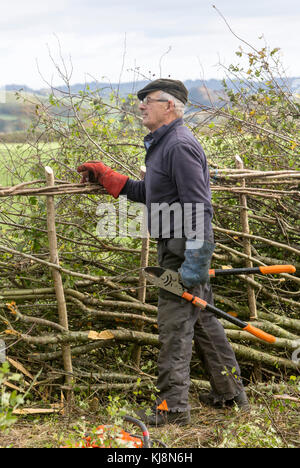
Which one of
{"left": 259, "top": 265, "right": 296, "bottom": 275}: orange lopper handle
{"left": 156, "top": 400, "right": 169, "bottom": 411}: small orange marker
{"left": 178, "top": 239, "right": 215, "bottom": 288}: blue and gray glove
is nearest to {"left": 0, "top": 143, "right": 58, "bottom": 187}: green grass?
{"left": 178, "top": 239, "right": 215, "bottom": 288}: blue and gray glove

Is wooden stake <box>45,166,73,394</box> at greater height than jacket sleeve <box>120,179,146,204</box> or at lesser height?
lesser

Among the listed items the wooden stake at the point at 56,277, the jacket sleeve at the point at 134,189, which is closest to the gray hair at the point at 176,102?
the jacket sleeve at the point at 134,189

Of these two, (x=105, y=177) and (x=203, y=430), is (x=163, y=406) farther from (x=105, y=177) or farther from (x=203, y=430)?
(x=105, y=177)

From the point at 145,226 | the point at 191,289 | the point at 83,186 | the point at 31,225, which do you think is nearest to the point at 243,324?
the point at 191,289

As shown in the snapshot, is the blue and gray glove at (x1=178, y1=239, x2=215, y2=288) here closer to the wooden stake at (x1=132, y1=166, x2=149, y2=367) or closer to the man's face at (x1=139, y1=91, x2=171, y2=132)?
the man's face at (x1=139, y1=91, x2=171, y2=132)

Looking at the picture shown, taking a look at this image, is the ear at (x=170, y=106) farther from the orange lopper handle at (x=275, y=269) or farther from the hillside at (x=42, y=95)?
the hillside at (x=42, y=95)

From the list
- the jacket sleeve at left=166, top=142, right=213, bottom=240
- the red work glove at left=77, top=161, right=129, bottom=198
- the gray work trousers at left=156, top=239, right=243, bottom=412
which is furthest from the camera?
the red work glove at left=77, top=161, right=129, bottom=198

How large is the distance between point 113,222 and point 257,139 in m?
1.82

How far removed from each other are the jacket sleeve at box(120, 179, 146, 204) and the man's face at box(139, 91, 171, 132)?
0.45 metres

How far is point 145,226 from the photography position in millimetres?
3984

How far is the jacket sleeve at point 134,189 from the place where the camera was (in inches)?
143

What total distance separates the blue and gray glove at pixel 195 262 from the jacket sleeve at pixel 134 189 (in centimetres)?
66

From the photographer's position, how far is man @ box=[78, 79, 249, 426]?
3104 millimetres
